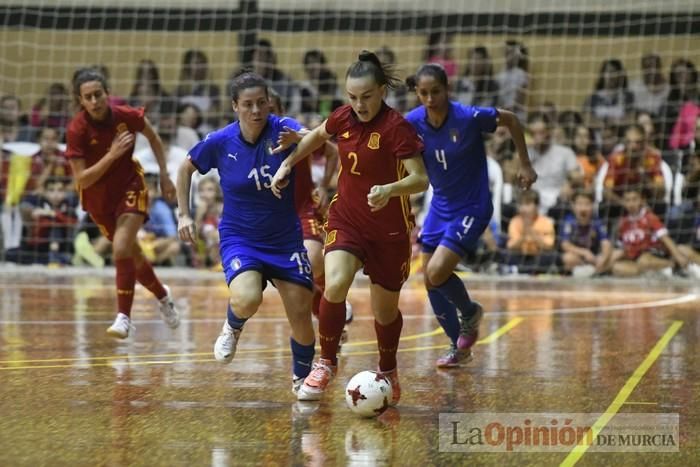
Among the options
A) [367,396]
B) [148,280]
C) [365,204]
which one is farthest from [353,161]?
[148,280]

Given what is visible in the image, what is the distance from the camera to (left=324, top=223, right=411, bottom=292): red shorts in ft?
20.7

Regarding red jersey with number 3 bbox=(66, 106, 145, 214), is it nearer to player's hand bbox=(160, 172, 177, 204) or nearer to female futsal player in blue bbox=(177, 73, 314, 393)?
player's hand bbox=(160, 172, 177, 204)

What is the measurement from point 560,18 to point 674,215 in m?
3.01

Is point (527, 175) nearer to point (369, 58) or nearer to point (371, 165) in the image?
point (371, 165)

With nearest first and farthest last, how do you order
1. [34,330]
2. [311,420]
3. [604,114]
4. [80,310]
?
[311,420] → [34,330] → [80,310] → [604,114]

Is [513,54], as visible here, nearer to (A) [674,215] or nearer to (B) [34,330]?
(A) [674,215]

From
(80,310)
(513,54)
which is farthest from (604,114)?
(80,310)

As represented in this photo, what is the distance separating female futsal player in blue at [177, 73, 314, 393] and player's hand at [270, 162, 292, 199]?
0.18m

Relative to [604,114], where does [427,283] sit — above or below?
below

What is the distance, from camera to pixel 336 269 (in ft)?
20.3

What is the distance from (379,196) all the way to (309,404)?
3.59 ft

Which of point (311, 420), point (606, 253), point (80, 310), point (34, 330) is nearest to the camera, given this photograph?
point (311, 420)

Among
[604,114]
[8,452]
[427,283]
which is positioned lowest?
[8,452]

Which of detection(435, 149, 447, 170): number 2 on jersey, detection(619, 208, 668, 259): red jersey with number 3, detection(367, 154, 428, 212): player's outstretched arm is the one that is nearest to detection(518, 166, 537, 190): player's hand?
detection(435, 149, 447, 170): number 2 on jersey
